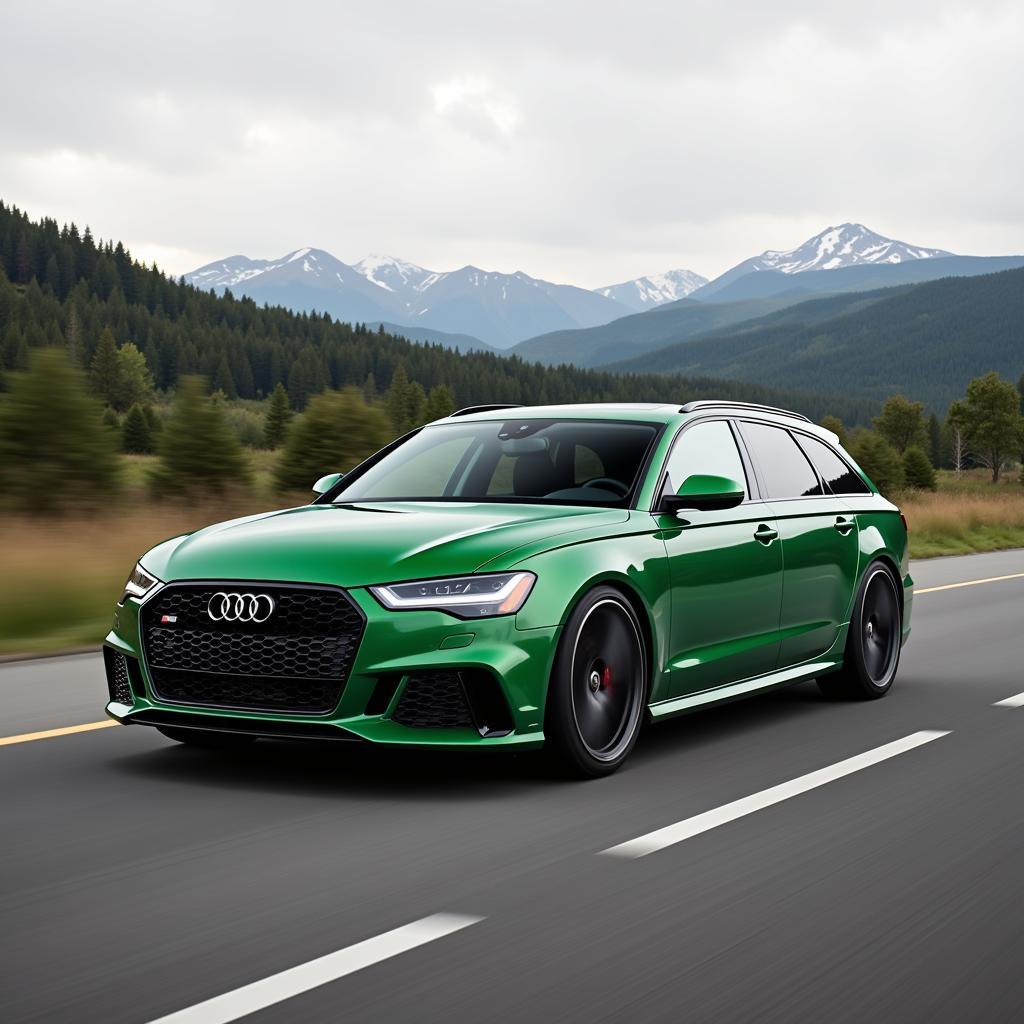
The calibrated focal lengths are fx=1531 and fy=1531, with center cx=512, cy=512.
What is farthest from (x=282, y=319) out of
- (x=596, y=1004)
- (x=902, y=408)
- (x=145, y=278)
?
(x=596, y=1004)

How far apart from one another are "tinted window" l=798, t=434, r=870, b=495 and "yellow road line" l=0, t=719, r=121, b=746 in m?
3.95

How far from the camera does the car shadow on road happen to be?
578 cm

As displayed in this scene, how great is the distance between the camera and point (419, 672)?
18.1ft

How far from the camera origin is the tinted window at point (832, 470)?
841 centimetres

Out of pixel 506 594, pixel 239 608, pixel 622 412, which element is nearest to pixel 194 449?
pixel 622 412

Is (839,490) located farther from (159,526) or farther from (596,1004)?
(159,526)

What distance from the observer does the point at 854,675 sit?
8352 mm

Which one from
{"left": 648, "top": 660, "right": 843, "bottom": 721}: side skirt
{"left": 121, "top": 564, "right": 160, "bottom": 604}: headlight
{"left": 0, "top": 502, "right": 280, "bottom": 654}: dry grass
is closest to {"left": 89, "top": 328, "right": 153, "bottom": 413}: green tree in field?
{"left": 0, "top": 502, "right": 280, "bottom": 654}: dry grass

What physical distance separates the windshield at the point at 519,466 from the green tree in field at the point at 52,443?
440 inches

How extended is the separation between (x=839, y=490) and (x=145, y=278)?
183 meters

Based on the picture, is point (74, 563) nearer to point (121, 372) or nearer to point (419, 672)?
point (419, 672)

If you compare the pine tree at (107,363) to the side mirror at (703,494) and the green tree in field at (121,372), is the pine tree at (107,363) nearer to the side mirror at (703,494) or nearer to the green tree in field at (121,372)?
the green tree in field at (121,372)

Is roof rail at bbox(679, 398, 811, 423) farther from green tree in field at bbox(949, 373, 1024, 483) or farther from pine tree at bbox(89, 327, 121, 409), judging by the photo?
pine tree at bbox(89, 327, 121, 409)

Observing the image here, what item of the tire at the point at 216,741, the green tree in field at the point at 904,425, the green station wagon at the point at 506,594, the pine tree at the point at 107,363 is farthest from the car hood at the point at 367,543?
the green tree in field at the point at 904,425
